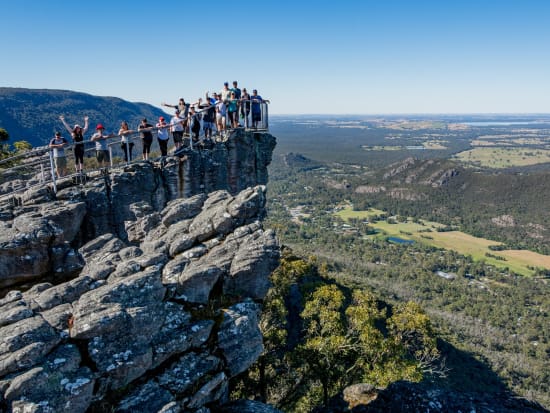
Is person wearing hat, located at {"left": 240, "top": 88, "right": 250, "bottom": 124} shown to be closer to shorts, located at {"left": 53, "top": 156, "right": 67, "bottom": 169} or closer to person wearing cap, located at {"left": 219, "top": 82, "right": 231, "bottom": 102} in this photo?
person wearing cap, located at {"left": 219, "top": 82, "right": 231, "bottom": 102}

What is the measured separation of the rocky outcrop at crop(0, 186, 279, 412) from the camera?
8180 mm

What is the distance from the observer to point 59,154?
54.7 feet

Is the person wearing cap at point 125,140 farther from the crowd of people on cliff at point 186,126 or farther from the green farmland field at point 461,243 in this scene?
the green farmland field at point 461,243

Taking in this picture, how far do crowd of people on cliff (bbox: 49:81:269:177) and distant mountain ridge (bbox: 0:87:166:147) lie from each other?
340 ft

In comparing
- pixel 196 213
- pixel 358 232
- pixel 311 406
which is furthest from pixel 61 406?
pixel 358 232

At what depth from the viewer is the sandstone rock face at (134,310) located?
8.31 m

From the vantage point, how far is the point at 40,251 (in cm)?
1213

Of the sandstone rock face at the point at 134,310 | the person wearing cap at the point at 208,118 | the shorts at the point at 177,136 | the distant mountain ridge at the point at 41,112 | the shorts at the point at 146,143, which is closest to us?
the sandstone rock face at the point at 134,310

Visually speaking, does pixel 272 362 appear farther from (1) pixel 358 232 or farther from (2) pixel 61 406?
(1) pixel 358 232

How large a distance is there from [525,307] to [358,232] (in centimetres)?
6956

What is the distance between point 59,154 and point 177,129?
6.00m

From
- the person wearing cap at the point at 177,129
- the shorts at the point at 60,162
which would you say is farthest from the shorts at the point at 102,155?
the person wearing cap at the point at 177,129

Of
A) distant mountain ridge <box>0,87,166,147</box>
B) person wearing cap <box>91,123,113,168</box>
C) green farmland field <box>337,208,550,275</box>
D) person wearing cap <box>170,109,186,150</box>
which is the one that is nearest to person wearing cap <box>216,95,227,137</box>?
person wearing cap <box>170,109,186,150</box>

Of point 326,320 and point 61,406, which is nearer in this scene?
point 61,406
